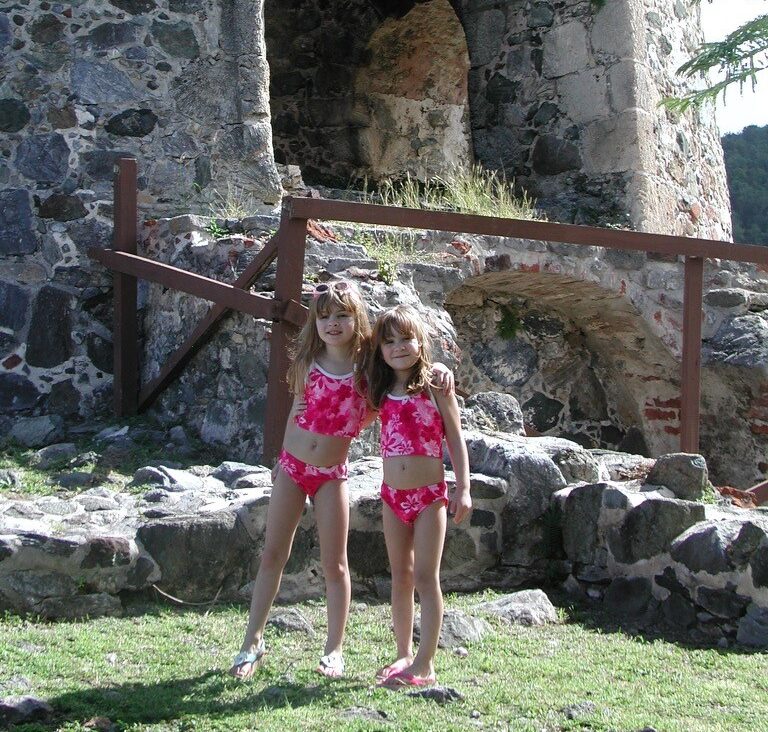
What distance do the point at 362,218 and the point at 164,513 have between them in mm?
1667

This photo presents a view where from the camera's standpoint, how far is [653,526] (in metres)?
4.50

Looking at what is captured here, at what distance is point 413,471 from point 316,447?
31 centimetres

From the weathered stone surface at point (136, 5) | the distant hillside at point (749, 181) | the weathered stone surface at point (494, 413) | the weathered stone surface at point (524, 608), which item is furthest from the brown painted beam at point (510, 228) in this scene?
the distant hillside at point (749, 181)

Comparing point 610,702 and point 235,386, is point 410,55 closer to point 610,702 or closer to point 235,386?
point 235,386

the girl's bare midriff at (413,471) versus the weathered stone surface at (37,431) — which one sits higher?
the girl's bare midriff at (413,471)

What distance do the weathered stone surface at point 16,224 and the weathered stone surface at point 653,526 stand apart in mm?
4114

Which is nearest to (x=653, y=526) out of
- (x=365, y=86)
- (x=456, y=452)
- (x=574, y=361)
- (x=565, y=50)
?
(x=456, y=452)

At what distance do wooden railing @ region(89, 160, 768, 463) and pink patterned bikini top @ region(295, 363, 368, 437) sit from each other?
1556 mm

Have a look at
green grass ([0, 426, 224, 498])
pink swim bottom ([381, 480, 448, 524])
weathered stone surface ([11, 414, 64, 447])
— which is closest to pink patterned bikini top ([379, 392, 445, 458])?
pink swim bottom ([381, 480, 448, 524])

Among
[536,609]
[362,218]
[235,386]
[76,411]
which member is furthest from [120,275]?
[536,609]

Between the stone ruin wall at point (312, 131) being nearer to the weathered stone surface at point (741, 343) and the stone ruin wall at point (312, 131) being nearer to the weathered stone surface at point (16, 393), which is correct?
the weathered stone surface at point (16, 393)

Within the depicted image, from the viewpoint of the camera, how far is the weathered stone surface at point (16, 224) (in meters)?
6.96

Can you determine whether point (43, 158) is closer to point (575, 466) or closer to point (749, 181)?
point (575, 466)

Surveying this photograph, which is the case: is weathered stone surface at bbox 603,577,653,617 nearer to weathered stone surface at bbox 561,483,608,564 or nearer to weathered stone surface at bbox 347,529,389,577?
weathered stone surface at bbox 561,483,608,564
